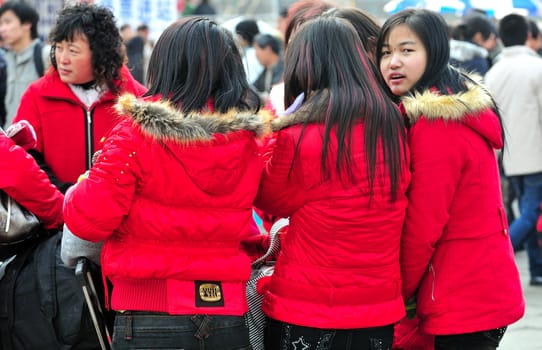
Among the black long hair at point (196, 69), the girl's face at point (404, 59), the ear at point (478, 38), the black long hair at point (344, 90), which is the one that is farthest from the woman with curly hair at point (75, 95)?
the ear at point (478, 38)

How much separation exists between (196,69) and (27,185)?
1.00 m

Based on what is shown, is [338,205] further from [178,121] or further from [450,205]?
[178,121]

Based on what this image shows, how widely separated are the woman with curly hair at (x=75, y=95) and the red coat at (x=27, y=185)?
491mm

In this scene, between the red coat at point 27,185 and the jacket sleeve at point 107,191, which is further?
the red coat at point 27,185

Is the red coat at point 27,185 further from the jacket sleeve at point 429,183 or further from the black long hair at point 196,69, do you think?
the jacket sleeve at point 429,183

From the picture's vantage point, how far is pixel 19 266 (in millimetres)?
3643

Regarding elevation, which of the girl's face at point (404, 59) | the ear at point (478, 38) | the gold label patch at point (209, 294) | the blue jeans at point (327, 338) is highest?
the girl's face at point (404, 59)

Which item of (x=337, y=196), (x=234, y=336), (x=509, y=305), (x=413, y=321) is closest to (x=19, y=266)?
(x=234, y=336)

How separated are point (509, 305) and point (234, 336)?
1.12m

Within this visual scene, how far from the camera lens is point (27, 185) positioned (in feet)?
11.8

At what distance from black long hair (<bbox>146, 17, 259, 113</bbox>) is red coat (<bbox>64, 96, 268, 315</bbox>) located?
9 cm

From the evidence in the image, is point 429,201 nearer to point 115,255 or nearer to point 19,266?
point 115,255

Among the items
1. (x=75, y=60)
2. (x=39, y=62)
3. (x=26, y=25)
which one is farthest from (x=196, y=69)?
(x=26, y=25)

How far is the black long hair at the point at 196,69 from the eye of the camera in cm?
311
